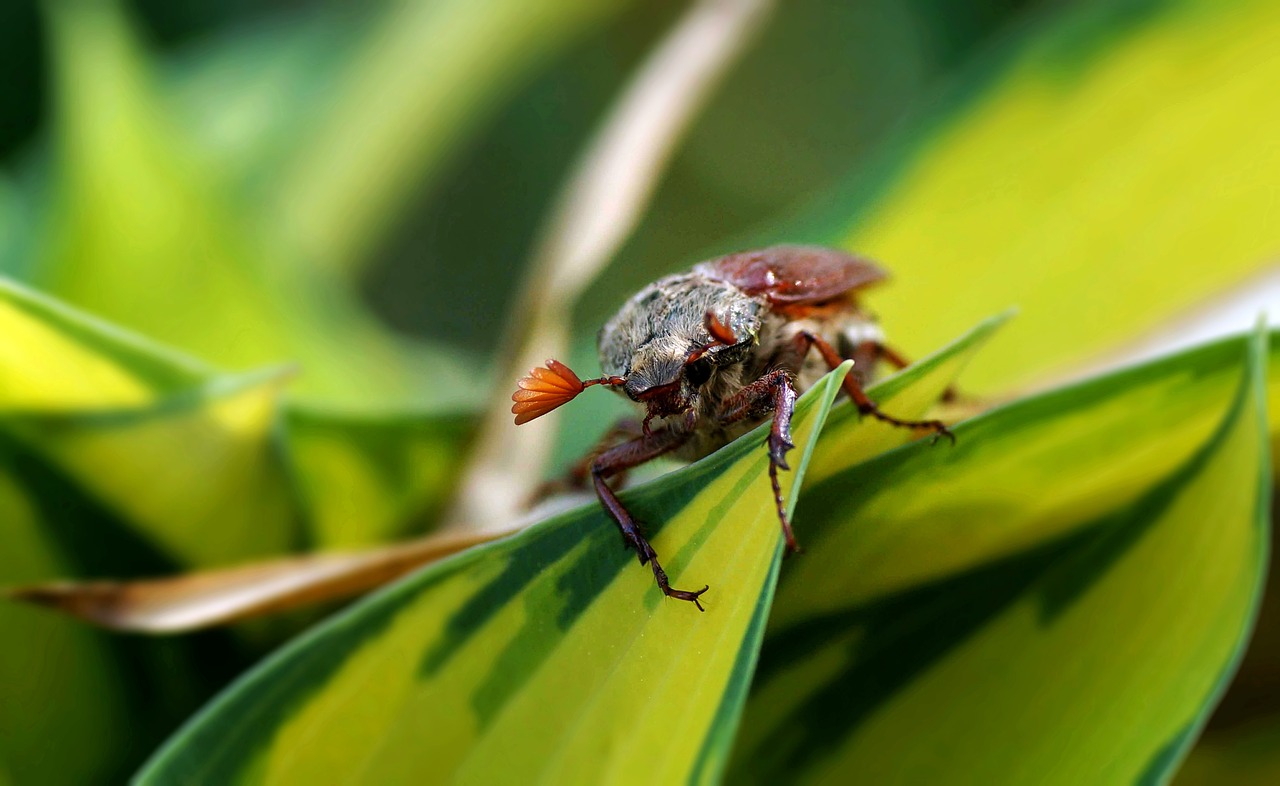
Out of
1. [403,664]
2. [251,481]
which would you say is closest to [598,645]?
[403,664]

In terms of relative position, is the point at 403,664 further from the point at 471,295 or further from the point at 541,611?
the point at 471,295

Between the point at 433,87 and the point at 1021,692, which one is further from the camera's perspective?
the point at 433,87

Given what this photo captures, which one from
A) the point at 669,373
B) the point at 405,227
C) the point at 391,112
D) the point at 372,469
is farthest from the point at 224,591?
the point at 405,227

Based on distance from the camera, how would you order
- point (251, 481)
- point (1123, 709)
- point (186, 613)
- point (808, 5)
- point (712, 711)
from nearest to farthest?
point (712, 711) → point (1123, 709) → point (186, 613) → point (251, 481) → point (808, 5)

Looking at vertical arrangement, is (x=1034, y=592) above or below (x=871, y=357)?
below

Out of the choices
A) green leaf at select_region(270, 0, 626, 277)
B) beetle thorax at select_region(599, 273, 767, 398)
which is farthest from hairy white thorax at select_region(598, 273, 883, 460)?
green leaf at select_region(270, 0, 626, 277)

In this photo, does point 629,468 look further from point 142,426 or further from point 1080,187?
point 1080,187
